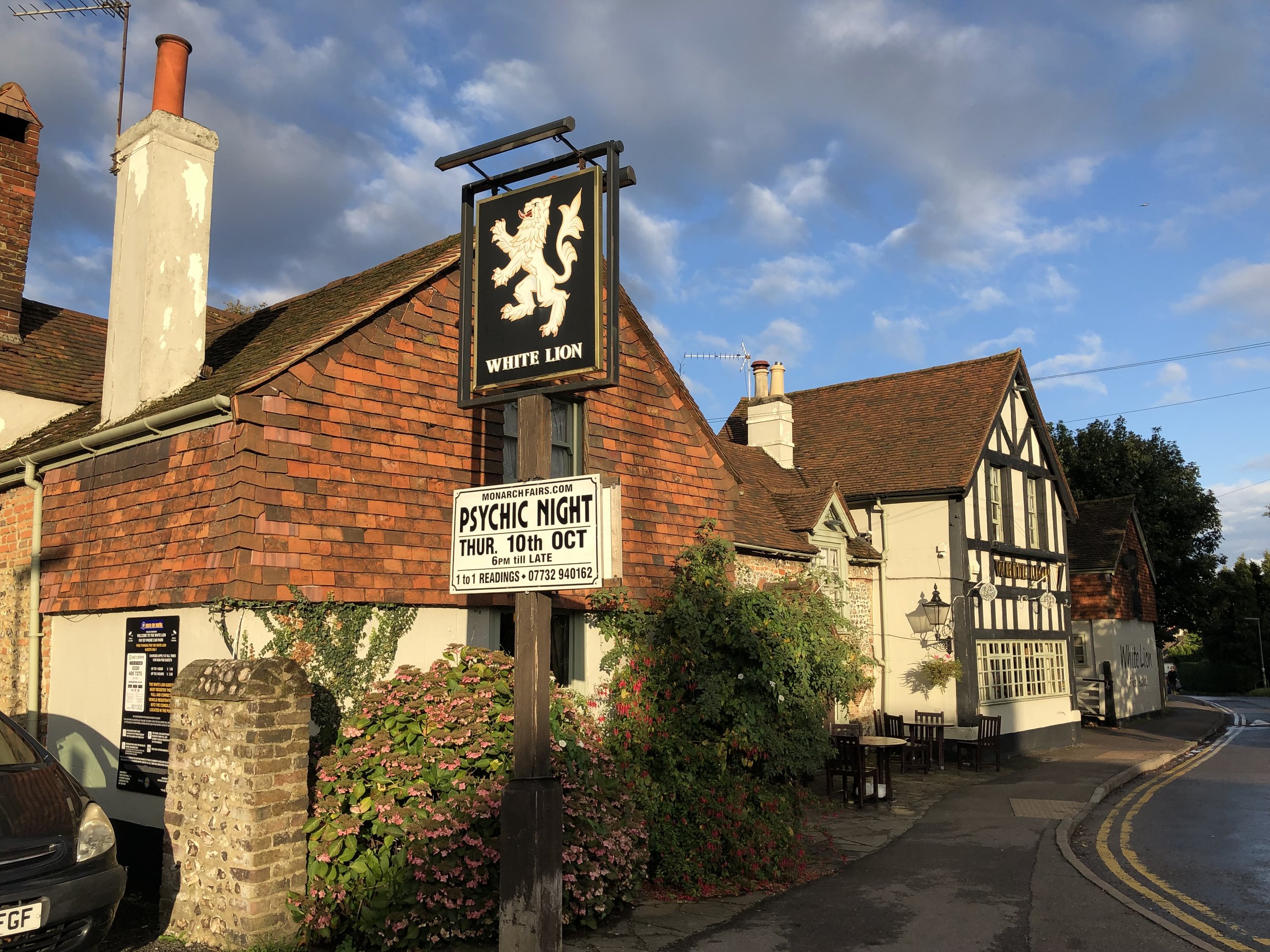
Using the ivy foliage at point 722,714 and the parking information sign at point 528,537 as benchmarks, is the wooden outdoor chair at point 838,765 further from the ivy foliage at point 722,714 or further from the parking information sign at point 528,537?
the parking information sign at point 528,537

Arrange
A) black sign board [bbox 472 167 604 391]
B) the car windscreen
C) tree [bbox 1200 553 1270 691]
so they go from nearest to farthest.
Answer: the car windscreen < black sign board [bbox 472 167 604 391] < tree [bbox 1200 553 1270 691]

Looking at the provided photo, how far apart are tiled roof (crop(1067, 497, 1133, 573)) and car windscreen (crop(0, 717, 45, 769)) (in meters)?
28.8

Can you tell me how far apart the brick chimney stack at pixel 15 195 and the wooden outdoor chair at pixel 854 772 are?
12.7 meters

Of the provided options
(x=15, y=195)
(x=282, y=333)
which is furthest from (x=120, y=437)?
(x=15, y=195)

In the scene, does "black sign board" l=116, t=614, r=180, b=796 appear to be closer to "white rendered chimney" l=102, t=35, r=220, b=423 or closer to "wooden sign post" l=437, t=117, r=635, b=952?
"white rendered chimney" l=102, t=35, r=220, b=423

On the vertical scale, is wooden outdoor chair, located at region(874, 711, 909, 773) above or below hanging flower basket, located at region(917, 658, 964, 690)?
below

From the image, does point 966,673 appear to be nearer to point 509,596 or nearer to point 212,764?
point 509,596

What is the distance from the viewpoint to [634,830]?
27.0 feet

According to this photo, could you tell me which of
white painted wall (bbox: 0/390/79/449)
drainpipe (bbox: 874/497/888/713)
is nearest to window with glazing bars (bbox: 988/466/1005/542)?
drainpipe (bbox: 874/497/888/713)

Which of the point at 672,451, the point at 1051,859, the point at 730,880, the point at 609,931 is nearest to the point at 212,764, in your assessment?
the point at 609,931

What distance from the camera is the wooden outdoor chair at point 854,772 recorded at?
13758 mm

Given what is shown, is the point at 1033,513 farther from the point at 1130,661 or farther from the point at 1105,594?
the point at 1130,661

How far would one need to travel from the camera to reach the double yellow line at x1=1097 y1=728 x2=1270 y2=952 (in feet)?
25.1

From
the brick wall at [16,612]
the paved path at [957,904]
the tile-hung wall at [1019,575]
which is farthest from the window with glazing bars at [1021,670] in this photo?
the brick wall at [16,612]
